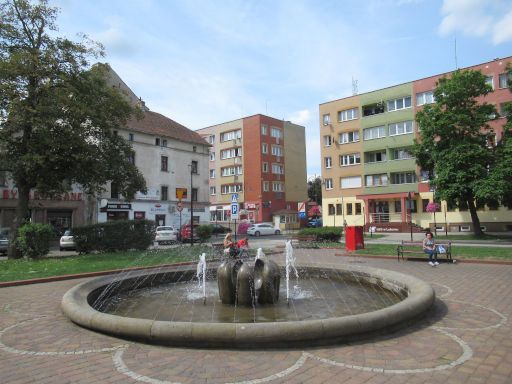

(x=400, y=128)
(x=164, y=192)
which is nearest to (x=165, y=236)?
(x=164, y=192)

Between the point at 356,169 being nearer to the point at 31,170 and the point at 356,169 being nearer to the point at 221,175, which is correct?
the point at 221,175

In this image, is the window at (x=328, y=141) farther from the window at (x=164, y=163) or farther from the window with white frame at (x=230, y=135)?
the window at (x=164, y=163)

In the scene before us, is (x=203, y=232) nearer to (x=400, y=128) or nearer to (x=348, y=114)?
(x=400, y=128)

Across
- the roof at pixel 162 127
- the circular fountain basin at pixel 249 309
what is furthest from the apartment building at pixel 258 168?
the circular fountain basin at pixel 249 309

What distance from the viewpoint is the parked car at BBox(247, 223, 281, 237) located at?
170ft

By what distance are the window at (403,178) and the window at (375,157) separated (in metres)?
2.64

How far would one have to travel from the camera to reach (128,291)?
36.0ft

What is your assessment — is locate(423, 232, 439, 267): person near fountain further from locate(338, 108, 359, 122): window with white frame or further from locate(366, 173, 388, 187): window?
locate(338, 108, 359, 122): window with white frame

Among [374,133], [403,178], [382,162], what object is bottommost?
[403,178]

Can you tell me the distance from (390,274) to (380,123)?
43.8m

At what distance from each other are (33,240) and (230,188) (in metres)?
52.0

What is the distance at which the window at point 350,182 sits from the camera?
52656mm

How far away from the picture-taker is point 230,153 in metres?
70.6

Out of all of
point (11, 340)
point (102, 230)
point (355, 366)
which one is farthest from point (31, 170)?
point (355, 366)
